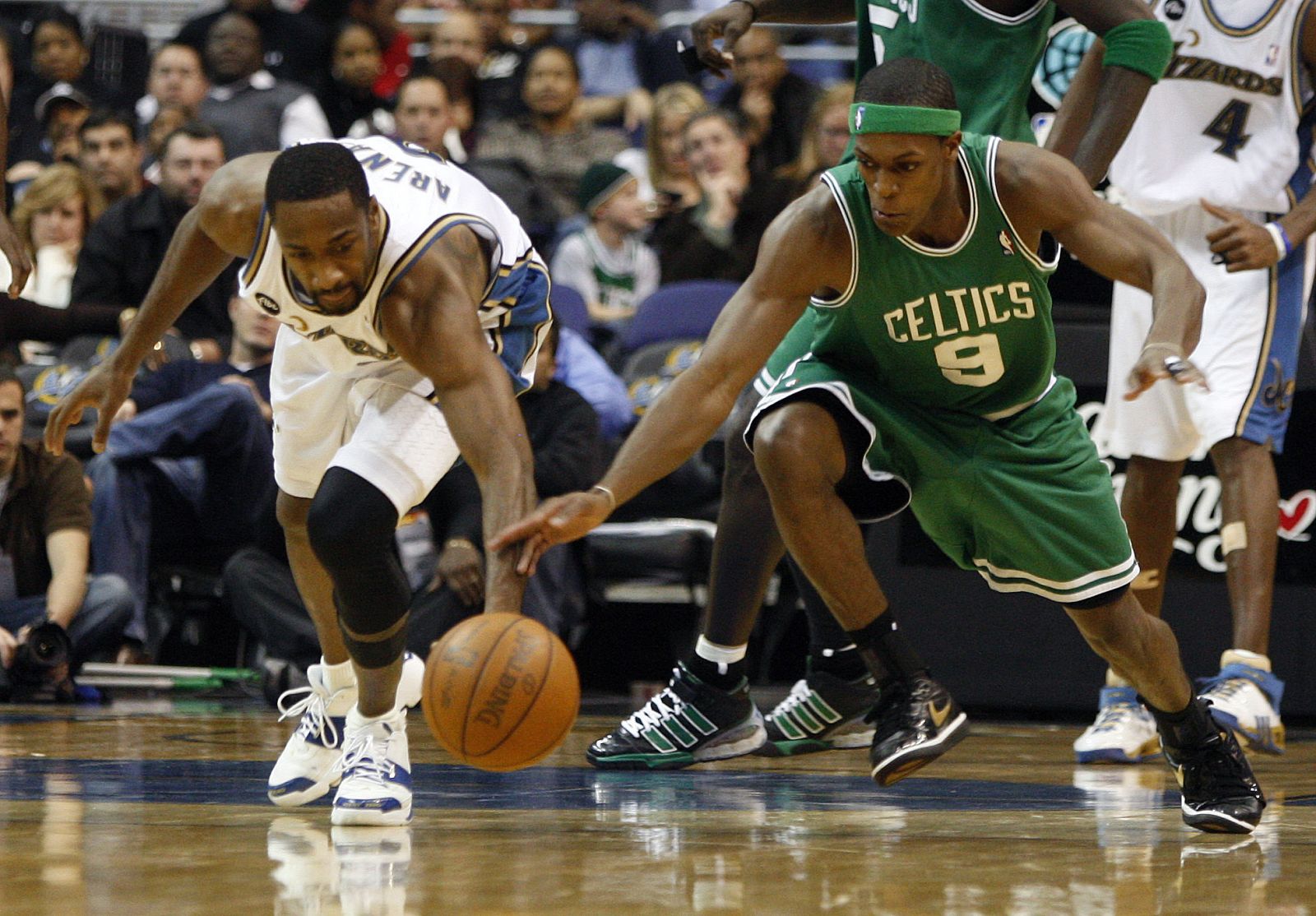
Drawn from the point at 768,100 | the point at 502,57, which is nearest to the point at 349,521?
the point at 768,100

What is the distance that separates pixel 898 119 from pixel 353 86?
6.76 meters

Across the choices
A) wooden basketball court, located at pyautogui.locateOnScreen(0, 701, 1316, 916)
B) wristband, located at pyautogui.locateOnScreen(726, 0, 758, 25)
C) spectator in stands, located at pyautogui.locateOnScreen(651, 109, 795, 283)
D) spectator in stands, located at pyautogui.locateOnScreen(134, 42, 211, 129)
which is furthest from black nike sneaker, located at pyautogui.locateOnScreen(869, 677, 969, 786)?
spectator in stands, located at pyautogui.locateOnScreen(134, 42, 211, 129)

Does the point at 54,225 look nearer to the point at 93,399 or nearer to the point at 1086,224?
the point at 93,399

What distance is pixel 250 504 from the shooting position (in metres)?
7.03

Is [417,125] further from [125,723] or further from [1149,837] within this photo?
[1149,837]

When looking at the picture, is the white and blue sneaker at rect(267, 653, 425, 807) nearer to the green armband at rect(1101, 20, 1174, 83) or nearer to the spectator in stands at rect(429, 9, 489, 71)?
the green armband at rect(1101, 20, 1174, 83)

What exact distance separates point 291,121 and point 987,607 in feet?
15.4

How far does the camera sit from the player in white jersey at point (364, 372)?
3.26 meters

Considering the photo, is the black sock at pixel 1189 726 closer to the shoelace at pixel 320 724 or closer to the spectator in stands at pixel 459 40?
the shoelace at pixel 320 724

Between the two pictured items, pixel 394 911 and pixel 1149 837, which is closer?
pixel 394 911

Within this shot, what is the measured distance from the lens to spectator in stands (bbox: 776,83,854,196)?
25.2 feet

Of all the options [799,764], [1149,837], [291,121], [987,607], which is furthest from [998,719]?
[291,121]

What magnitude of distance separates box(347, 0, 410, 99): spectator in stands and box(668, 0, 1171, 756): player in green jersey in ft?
19.5

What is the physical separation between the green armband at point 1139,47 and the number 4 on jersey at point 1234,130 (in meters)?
1.06
